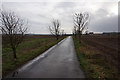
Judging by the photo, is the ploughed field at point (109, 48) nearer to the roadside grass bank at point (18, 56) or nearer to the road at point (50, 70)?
the road at point (50, 70)

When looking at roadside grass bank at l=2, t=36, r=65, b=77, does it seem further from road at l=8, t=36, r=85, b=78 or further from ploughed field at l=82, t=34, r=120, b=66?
ploughed field at l=82, t=34, r=120, b=66

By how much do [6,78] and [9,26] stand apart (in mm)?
4677

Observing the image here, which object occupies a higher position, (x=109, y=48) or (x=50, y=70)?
(x=109, y=48)

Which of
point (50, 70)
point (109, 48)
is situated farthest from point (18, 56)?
point (109, 48)

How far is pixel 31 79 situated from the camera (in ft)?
16.4

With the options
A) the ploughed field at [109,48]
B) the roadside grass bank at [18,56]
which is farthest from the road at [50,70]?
the ploughed field at [109,48]

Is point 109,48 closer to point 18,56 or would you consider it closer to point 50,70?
point 50,70

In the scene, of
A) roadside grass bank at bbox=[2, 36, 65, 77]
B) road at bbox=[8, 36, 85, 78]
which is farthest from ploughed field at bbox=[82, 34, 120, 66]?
roadside grass bank at bbox=[2, 36, 65, 77]

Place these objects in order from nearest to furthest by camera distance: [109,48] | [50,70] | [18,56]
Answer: [50,70] → [18,56] → [109,48]

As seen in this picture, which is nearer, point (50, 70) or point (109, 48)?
point (50, 70)

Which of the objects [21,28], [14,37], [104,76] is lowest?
[104,76]

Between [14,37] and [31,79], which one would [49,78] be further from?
[14,37]

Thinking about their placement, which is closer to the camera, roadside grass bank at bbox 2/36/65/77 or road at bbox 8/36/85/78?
road at bbox 8/36/85/78

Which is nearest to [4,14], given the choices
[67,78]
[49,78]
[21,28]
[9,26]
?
[9,26]
